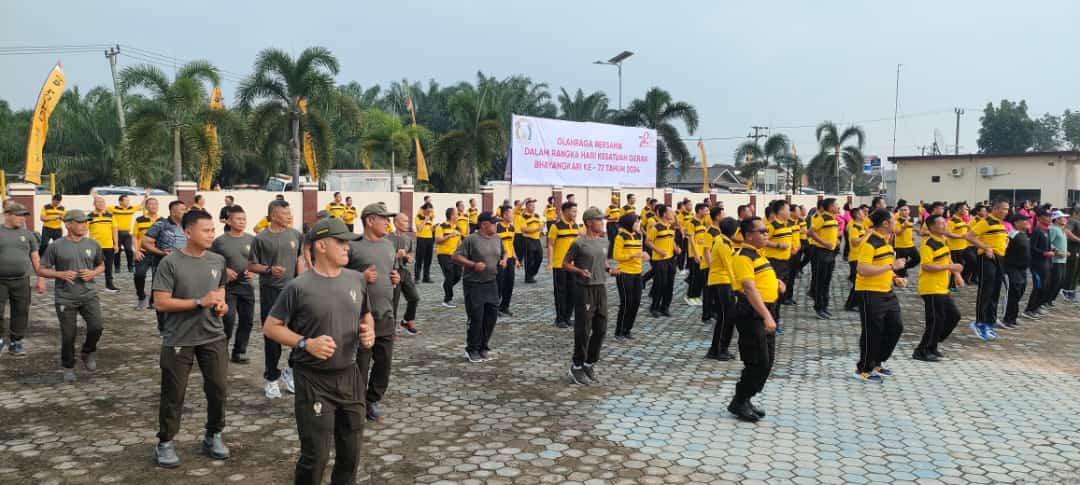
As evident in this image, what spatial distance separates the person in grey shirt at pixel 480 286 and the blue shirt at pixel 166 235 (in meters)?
3.76

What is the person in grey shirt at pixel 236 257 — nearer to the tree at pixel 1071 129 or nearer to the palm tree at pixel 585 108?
the palm tree at pixel 585 108

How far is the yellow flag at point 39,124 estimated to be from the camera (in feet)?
77.6

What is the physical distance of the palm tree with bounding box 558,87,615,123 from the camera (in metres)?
52.0

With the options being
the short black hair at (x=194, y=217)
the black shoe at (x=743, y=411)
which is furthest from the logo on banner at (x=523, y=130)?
the short black hair at (x=194, y=217)

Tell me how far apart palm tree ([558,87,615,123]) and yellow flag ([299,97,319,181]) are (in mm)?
26238

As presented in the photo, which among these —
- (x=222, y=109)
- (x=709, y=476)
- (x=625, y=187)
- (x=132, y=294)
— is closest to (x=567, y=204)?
(x=709, y=476)

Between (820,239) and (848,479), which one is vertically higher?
(820,239)

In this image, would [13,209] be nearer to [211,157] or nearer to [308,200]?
[211,157]

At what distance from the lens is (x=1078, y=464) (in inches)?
212

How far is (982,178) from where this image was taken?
45.3 m

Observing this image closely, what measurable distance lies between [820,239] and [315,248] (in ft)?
31.8

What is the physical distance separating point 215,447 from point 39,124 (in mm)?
23114

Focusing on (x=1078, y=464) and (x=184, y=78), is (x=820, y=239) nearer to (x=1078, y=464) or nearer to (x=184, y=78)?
(x=1078, y=464)

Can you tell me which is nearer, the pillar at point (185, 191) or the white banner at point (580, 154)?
the pillar at point (185, 191)
